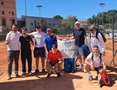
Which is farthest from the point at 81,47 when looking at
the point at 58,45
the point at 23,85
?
the point at 23,85

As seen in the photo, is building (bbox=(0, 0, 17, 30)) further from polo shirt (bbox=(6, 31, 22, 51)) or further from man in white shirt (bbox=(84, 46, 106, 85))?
man in white shirt (bbox=(84, 46, 106, 85))

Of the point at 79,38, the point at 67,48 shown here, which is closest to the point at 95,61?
the point at 79,38

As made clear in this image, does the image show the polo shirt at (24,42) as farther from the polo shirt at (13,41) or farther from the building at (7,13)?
the building at (7,13)

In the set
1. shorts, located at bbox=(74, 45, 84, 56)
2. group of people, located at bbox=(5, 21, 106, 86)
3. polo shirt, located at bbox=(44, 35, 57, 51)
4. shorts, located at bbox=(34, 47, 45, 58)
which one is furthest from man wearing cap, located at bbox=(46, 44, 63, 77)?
shorts, located at bbox=(74, 45, 84, 56)

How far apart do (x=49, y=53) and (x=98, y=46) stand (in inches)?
66.9

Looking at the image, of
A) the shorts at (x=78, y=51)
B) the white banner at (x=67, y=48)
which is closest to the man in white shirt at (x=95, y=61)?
the shorts at (x=78, y=51)

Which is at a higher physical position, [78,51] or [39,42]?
[39,42]

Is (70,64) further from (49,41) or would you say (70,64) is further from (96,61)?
(96,61)

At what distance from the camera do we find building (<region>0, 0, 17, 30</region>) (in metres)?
61.2

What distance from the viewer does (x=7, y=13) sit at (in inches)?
2480

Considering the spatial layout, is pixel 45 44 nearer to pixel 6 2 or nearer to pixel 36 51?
pixel 36 51

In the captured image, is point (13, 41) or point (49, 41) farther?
point (49, 41)

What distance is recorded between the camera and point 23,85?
7934 mm

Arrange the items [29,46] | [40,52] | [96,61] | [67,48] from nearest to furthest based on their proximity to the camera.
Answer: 1. [96,61]
2. [29,46]
3. [40,52]
4. [67,48]
